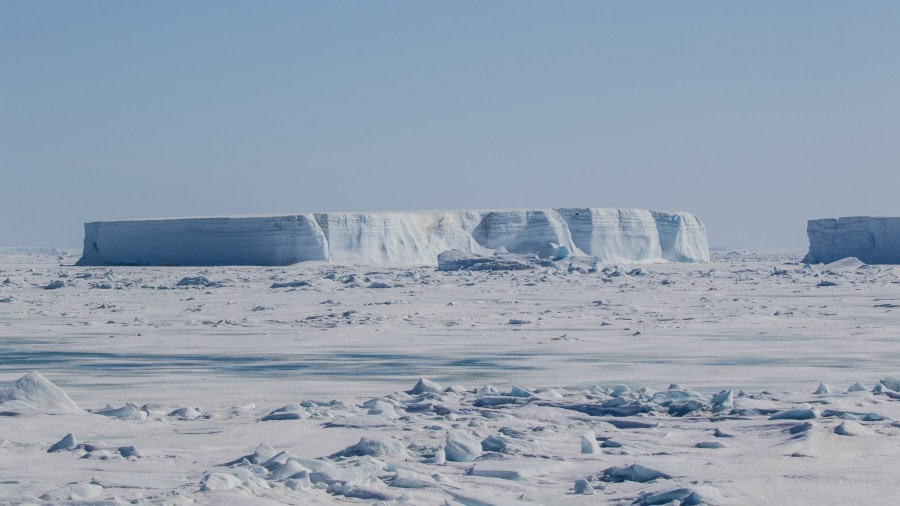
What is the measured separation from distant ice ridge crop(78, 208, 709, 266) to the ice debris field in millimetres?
18393

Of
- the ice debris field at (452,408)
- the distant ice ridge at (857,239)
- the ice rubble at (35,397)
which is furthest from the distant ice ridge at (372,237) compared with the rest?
the ice rubble at (35,397)

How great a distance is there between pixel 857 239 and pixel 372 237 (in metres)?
12.7

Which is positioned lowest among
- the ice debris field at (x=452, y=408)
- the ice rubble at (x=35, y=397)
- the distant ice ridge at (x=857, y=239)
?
the ice debris field at (x=452, y=408)

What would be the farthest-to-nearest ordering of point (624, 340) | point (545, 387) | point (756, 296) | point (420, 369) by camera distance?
point (756, 296)
point (624, 340)
point (420, 369)
point (545, 387)

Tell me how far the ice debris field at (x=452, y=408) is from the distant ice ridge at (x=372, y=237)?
18.4 metres

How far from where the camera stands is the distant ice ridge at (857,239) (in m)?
28.2

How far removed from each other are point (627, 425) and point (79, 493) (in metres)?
1.91

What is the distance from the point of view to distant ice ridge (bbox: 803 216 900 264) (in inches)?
1112

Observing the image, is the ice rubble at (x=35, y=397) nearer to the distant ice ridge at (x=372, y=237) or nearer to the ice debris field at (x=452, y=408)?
the ice debris field at (x=452, y=408)

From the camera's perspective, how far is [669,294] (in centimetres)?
1316

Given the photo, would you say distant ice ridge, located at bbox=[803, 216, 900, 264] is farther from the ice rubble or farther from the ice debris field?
the ice rubble

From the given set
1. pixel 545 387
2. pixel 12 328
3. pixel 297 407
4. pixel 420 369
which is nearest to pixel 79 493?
pixel 297 407

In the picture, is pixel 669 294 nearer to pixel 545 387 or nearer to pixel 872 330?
pixel 872 330

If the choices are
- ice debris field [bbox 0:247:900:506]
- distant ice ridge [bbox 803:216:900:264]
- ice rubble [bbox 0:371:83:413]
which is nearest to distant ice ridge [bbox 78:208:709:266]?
distant ice ridge [bbox 803:216:900:264]
